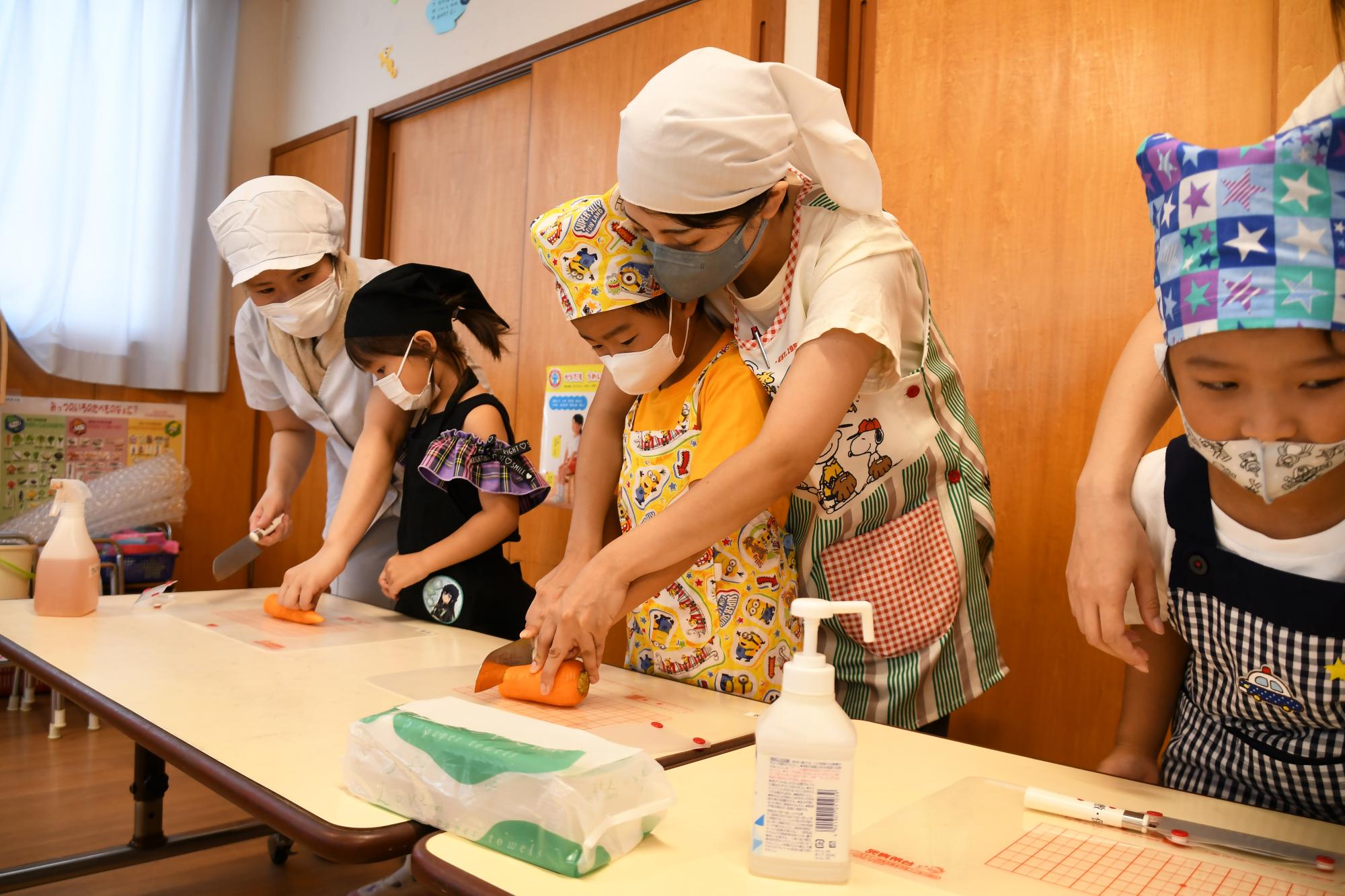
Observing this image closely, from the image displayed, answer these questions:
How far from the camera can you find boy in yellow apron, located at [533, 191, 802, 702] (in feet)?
3.91

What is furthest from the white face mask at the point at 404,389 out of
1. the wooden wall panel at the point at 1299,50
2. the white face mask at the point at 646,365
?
the wooden wall panel at the point at 1299,50

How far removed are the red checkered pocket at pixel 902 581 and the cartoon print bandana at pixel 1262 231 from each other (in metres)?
0.53

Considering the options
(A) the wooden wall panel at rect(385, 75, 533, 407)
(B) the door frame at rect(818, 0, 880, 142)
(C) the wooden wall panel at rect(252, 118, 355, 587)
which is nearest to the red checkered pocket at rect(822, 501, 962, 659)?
(B) the door frame at rect(818, 0, 880, 142)

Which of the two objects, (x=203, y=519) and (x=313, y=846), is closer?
(x=313, y=846)

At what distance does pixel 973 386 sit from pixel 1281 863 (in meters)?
1.34

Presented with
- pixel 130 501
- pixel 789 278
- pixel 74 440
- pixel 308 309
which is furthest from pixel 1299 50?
pixel 74 440

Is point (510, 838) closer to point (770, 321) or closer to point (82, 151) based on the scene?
point (770, 321)

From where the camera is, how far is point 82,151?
360 cm

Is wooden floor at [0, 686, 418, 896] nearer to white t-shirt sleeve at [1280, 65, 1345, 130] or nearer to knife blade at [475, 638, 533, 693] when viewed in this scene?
knife blade at [475, 638, 533, 693]

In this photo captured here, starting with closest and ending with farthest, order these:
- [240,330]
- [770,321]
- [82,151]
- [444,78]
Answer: [770,321], [240,330], [444,78], [82,151]

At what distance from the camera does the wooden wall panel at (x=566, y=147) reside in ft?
8.68

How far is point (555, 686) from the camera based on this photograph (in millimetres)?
1052

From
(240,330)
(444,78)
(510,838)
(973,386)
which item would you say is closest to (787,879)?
(510,838)

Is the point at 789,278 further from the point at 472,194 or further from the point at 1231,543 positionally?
the point at 472,194
